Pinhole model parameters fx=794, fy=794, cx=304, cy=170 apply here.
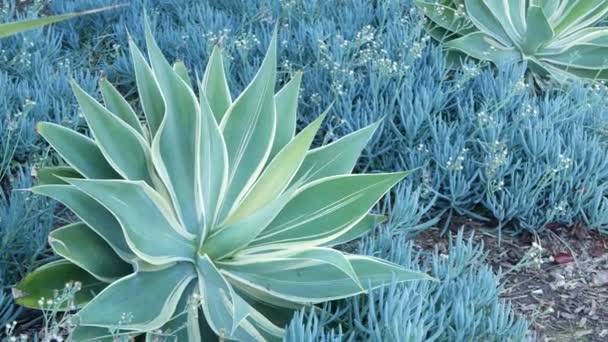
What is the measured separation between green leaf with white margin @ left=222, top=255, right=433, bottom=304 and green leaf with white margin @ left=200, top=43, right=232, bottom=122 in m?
0.49

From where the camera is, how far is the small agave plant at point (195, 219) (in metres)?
1.84

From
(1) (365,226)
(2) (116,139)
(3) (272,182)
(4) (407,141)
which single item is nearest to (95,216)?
(2) (116,139)

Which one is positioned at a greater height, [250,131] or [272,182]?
[250,131]

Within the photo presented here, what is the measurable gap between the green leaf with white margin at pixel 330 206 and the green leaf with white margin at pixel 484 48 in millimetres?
1505

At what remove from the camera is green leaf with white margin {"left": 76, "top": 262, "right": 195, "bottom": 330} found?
1.77 meters

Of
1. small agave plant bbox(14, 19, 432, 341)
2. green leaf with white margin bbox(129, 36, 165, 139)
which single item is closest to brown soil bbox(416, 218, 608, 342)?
small agave plant bbox(14, 19, 432, 341)

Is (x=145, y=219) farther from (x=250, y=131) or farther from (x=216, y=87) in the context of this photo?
(x=216, y=87)

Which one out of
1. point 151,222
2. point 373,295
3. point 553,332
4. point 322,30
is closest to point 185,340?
point 151,222

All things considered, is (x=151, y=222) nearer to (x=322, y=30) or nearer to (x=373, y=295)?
(x=373, y=295)

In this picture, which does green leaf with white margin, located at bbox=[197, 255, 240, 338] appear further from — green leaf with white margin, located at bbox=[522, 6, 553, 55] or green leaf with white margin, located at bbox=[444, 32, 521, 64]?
green leaf with white margin, located at bbox=[522, 6, 553, 55]

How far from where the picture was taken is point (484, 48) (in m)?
3.49

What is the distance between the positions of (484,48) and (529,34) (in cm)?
20

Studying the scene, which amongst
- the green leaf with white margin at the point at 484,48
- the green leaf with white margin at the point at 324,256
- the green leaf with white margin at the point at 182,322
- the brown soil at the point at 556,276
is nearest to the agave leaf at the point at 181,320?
the green leaf with white margin at the point at 182,322

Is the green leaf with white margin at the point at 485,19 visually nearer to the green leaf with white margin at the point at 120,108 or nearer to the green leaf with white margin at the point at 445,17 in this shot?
the green leaf with white margin at the point at 445,17
